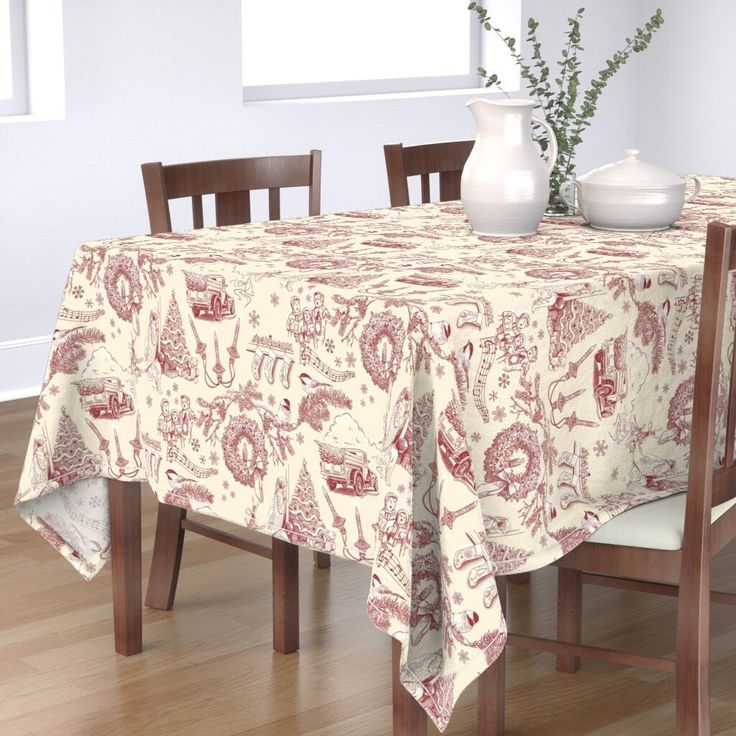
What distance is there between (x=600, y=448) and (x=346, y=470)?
1.22ft

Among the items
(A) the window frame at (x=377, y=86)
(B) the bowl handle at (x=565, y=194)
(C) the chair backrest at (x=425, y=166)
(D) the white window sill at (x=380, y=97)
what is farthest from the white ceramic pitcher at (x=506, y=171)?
(A) the window frame at (x=377, y=86)

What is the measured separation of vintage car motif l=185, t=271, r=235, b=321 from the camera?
204 cm

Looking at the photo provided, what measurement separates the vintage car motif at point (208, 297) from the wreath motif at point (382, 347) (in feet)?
0.98

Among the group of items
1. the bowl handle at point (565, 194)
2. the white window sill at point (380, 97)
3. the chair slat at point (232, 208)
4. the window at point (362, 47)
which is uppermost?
the window at point (362, 47)

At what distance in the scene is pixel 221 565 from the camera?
298 centimetres

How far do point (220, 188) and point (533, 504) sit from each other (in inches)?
44.9

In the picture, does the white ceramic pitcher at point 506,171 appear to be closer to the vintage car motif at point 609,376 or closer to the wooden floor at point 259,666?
the vintage car motif at point 609,376

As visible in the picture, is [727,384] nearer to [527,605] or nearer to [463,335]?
[463,335]

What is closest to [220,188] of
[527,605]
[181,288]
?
[181,288]

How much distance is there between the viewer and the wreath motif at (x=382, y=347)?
1755 mm

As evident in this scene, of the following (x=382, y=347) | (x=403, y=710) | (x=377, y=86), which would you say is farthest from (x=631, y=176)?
(x=377, y=86)

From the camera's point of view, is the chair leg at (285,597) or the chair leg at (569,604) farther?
the chair leg at (285,597)

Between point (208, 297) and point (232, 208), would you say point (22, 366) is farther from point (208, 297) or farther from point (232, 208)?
point (208, 297)

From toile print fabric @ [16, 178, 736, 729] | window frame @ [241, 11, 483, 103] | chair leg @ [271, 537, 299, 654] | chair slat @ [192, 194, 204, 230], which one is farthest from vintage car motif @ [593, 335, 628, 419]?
window frame @ [241, 11, 483, 103]
